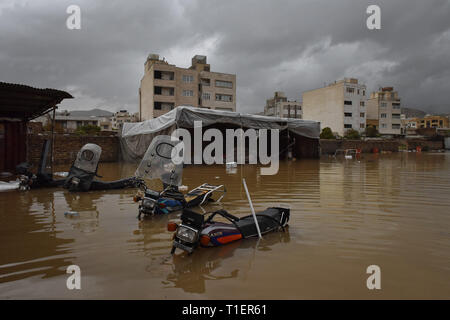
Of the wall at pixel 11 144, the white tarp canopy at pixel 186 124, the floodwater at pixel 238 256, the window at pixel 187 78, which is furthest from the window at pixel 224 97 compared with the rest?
the floodwater at pixel 238 256

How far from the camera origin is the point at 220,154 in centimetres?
2053

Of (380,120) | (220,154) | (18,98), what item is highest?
(380,120)

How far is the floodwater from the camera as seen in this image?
2.60 metres

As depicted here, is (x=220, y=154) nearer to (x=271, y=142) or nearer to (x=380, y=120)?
(x=271, y=142)

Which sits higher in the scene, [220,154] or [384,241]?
[220,154]

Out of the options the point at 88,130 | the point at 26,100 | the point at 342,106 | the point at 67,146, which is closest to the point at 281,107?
the point at 342,106

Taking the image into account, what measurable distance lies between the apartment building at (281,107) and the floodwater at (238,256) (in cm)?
7190

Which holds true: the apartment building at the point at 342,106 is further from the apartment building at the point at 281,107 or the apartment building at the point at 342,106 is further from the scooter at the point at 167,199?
the scooter at the point at 167,199

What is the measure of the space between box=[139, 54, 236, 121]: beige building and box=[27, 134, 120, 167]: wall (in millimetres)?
19736

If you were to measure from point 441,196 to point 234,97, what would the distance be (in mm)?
41701

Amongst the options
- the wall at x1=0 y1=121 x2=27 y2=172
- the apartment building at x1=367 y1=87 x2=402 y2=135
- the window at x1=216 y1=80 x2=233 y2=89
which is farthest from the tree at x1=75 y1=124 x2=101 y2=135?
the apartment building at x1=367 y1=87 x2=402 y2=135

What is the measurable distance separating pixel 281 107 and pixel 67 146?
66.5 metres

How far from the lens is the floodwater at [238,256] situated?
2600 mm
